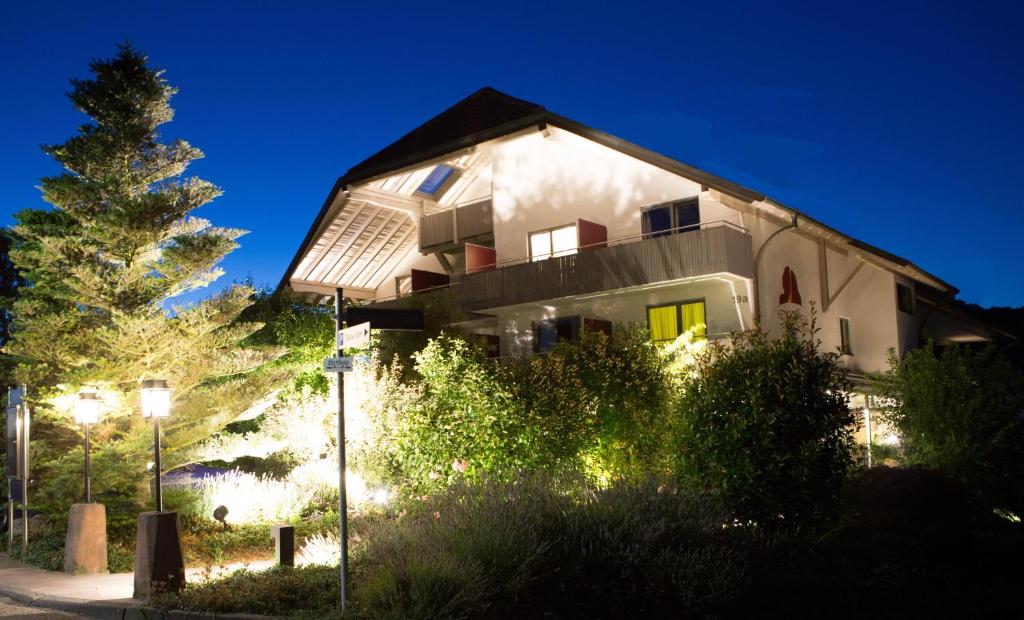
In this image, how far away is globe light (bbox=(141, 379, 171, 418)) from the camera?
1334cm

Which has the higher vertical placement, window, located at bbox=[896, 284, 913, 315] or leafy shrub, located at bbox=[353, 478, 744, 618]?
window, located at bbox=[896, 284, 913, 315]

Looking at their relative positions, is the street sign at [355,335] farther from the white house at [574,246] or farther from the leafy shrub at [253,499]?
the white house at [574,246]

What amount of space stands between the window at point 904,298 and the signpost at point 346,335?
26801mm

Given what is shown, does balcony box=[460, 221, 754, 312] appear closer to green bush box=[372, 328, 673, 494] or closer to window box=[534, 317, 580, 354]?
window box=[534, 317, 580, 354]

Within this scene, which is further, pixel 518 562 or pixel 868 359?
pixel 868 359

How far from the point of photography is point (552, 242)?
2781 cm

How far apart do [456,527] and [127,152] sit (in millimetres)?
14095

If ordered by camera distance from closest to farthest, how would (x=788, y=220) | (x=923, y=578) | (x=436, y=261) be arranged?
(x=923, y=578) < (x=788, y=220) < (x=436, y=261)

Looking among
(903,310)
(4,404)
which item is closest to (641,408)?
(4,404)

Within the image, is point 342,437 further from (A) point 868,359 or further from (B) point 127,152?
(A) point 868,359

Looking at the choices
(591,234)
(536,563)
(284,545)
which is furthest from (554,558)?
(591,234)

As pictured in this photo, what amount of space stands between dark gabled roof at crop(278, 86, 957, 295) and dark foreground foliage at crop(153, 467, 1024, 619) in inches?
491

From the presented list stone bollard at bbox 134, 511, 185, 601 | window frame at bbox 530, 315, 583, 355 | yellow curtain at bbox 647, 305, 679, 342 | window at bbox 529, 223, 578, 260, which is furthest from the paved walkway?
window at bbox 529, 223, 578, 260

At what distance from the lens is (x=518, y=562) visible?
953cm
